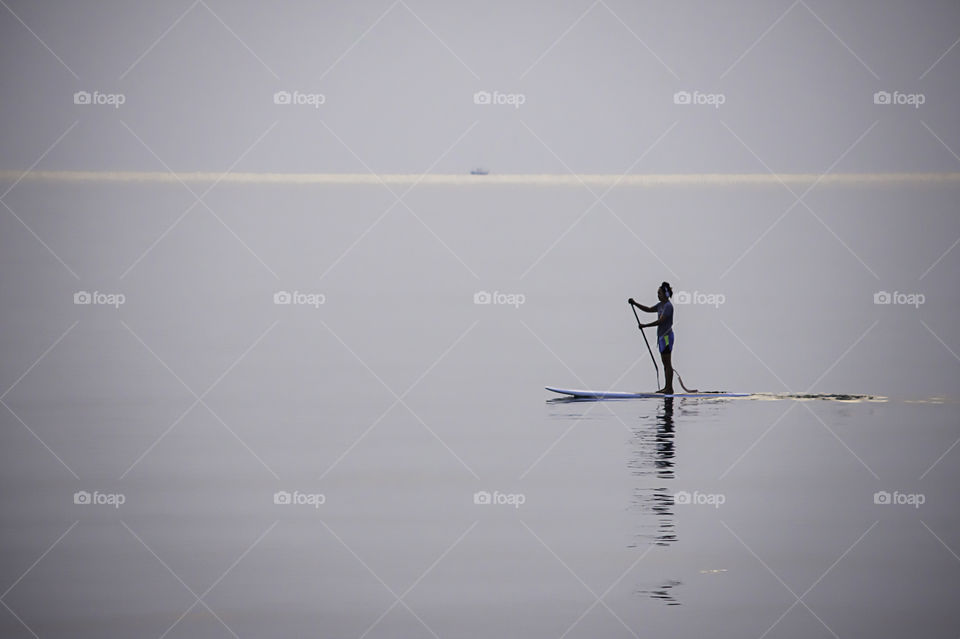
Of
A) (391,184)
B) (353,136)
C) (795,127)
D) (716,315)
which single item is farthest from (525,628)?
(353,136)

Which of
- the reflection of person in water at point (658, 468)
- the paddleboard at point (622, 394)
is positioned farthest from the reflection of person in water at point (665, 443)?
the paddleboard at point (622, 394)

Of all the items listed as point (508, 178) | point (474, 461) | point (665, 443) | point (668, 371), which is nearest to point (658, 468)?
point (665, 443)

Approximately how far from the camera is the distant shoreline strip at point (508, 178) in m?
97.9

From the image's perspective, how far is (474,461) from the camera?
19172 millimetres

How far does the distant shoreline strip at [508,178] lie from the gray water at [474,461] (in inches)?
1981

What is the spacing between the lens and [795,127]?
136 metres

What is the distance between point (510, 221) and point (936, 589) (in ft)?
216

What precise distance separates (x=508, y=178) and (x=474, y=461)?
11977 centimetres

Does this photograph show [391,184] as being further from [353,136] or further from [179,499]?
[179,499]

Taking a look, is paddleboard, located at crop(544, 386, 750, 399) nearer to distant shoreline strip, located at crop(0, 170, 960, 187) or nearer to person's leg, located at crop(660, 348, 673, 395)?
person's leg, located at crop(660, 348, 673, 395)

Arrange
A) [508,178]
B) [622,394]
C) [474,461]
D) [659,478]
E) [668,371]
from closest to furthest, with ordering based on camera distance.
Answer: [659,478] → [474,461] → [622,394] → [668,371] → [508,178]

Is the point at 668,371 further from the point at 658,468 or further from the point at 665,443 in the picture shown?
the point at 658,468

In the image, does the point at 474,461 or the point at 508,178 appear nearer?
the point at 474,461

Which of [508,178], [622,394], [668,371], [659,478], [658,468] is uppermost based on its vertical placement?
[508,178]
